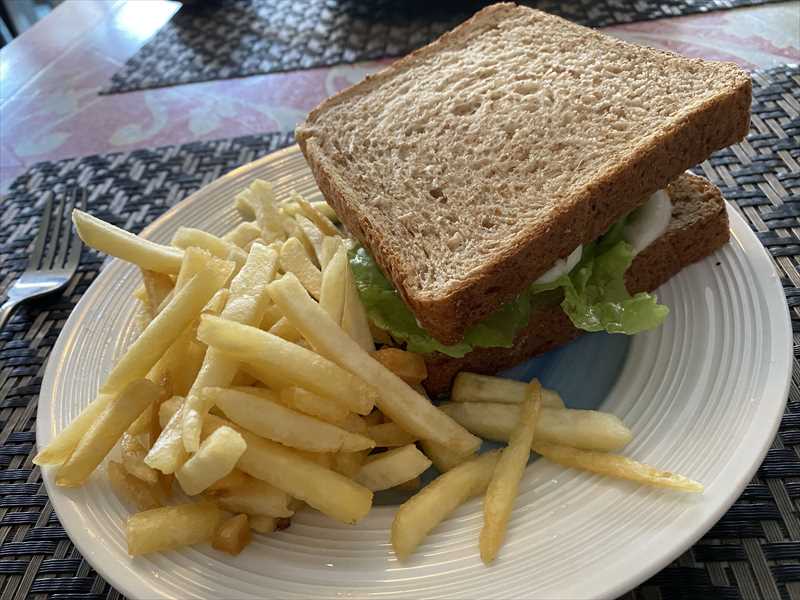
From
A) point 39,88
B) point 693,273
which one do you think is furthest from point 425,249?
point 39,88

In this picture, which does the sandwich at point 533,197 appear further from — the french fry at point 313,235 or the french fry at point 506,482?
the french fry at point 506,482

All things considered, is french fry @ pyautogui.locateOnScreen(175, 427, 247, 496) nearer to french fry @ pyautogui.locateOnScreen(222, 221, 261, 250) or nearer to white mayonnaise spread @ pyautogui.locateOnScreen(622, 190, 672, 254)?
french fry @ pyautogui.locateOnScreen(222, 221, 261, 250)

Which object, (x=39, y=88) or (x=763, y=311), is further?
(x=39, y=88)

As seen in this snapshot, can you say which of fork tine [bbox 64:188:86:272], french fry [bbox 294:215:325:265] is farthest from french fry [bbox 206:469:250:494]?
fork tine [bbox 64:188:86:272]

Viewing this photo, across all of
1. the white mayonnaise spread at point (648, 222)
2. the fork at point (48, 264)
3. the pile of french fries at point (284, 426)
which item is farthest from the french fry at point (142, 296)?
the white mayonnaise spread at point (648, 222)

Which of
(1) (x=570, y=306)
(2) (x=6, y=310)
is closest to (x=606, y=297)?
(1) (x=570, y=306)

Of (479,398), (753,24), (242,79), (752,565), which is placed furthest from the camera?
(242,79)

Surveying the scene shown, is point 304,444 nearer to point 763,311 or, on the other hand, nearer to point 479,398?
point 479,398
